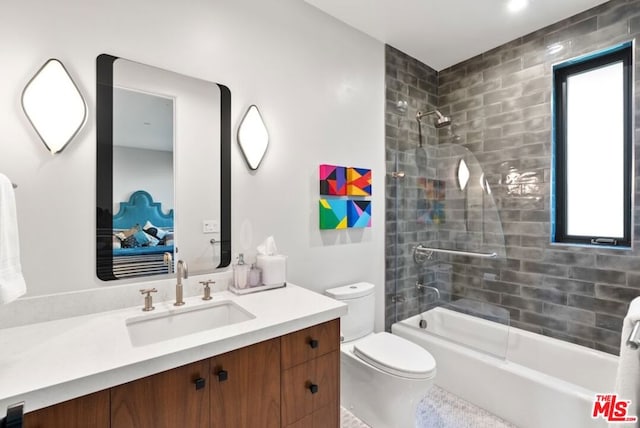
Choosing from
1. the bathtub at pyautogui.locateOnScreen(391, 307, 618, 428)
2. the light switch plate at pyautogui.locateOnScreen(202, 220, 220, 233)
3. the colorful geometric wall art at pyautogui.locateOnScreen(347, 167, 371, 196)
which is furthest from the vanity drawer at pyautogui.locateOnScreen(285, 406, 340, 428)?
the colorful geometric wall art at pyautogui.locateOnScreen(347, 167, 371, 196)

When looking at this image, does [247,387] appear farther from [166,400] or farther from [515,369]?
[515,369]

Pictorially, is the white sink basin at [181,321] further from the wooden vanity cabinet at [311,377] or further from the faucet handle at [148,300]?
the wooden vanity cabinet at [311,377]

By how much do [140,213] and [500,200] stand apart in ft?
8.60

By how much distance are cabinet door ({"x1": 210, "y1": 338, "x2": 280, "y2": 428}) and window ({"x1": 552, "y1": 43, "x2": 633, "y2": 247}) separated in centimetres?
234

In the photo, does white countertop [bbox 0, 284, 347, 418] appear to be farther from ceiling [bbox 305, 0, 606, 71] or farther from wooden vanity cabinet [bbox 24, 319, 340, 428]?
ceiling [bbox 305, 0, 606, 71]

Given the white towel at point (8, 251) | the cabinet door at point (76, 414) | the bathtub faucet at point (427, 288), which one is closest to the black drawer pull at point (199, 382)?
the cabinet door at point (76, 414)

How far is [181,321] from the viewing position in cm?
139

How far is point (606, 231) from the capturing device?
2.18 metres

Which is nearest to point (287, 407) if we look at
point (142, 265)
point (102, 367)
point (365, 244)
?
point (102, 367)

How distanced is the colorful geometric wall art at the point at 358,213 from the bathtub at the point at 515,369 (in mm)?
934

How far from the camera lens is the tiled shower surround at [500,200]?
7.15 ft

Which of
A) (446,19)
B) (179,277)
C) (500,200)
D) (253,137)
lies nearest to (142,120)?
(253,137)

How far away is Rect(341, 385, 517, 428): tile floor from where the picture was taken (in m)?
1.88

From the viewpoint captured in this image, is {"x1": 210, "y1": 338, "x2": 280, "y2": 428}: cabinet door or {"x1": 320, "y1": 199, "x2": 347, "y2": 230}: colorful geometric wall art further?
{"x1": 320, "y1": 199, "x2": 347, "y2": 230}: colorful geometric wall art
